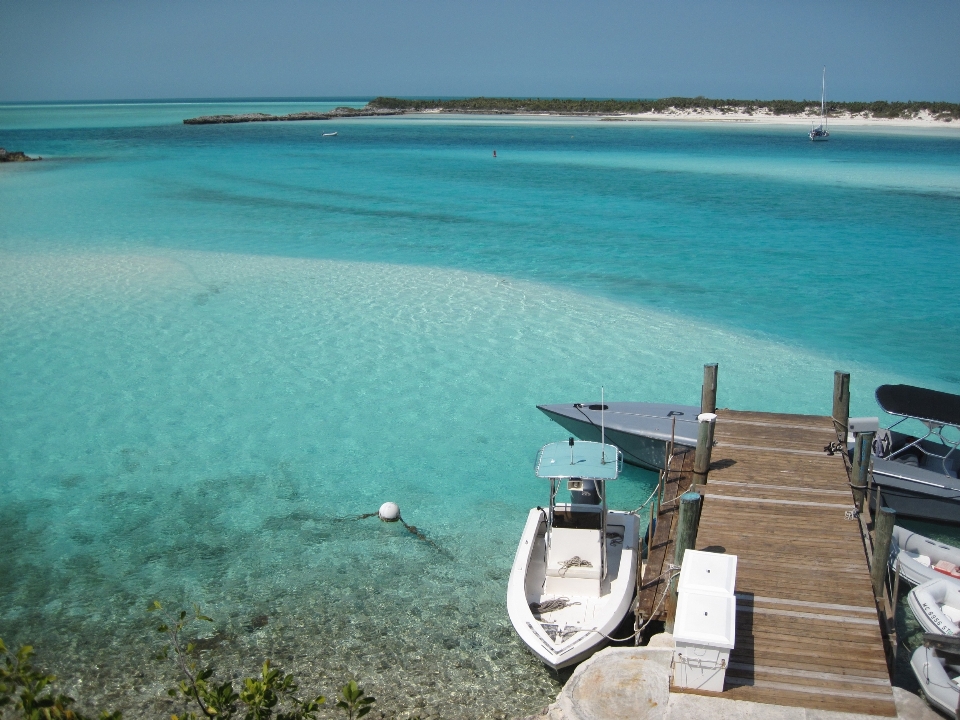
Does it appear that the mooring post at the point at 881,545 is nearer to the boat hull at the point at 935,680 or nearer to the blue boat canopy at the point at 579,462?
the boat hull at the point at 935,680

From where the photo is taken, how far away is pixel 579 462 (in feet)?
27.4

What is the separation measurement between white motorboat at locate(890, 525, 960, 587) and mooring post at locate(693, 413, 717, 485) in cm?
202

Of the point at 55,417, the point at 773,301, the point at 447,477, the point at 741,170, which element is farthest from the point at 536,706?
the point at 741,170

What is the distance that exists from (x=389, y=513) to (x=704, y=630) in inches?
194

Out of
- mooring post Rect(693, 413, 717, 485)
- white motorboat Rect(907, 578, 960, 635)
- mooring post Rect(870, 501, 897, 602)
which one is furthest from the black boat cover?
mooring post Rect(870, 501, 897, 602)

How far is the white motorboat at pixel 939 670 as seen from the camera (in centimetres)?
635

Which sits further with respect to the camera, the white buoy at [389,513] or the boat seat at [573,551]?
the white buoy at [389,513]

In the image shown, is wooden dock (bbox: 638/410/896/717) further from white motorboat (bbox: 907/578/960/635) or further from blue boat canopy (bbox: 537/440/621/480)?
blue boat canopy (bbox: 537/440/621/480)

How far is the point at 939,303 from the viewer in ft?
64.1

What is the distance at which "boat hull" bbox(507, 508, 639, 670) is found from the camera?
7246mm

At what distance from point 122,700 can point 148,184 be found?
35120mm

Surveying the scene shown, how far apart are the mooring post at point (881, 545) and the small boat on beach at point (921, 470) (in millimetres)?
2457

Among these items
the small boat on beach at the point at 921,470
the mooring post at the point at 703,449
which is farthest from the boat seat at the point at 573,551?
the small boat on beach at the point at 921,470

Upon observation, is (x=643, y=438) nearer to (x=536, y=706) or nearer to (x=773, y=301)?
(x=536, y=706)
